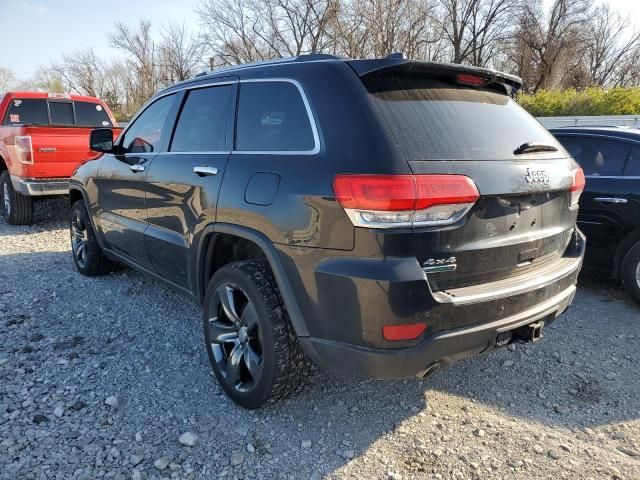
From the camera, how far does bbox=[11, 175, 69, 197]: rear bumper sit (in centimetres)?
664

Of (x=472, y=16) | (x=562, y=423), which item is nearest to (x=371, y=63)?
(x=562, y=423)

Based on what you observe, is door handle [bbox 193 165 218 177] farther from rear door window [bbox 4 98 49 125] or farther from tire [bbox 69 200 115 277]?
rear door window [bbox 4 98 49 125]

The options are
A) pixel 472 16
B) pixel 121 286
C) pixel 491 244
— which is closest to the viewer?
pixel 491 244

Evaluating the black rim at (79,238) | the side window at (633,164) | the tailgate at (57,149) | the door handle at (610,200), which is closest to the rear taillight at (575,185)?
the door handle at (610,200)

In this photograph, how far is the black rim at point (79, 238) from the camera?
198 inches

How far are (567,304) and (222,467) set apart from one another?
2.05 metres

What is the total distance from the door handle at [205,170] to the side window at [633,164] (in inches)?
145

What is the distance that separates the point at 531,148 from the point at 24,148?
21.6 ft

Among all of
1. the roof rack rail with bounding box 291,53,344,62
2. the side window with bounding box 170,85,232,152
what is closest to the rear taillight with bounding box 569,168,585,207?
the roof rack rail with bounding box 291,53,344,62

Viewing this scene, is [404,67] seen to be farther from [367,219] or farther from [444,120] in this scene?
[367,219]

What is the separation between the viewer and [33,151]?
658cm

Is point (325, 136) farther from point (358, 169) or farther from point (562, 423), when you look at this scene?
point (562, 423)

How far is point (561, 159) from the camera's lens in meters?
2.76

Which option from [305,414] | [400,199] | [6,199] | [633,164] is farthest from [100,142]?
[633,164]
